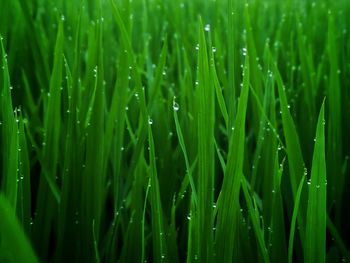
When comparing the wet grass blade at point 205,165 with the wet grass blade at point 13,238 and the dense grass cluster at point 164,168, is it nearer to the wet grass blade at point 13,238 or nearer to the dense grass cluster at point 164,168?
the dense grass cluster at point 164,168

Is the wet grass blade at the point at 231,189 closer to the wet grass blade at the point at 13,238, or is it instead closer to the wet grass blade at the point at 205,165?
the wet grass blade at the point at 205,165

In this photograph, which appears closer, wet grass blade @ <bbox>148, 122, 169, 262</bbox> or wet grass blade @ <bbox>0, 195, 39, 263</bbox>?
wet grass blade @ <bbox>0, 195, 39, 263</bbox>

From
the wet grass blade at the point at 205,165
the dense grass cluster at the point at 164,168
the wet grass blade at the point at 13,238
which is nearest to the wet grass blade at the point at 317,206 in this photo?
the dense grass cluster at the point at 164,168

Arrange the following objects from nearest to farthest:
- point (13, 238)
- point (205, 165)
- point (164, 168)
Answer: point (13, 238) → point (205, 165) → point (164, 168)

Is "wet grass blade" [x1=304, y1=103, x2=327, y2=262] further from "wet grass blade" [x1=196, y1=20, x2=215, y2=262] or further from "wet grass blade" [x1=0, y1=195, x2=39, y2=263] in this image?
"wet grass blade" [x1=0, y1=195, x2=39, y2=263]

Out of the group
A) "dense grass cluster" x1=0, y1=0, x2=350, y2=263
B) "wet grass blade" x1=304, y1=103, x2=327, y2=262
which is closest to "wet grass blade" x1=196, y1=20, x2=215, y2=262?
"dense grass cluster" x1=0, y1=0, x2=350, y2=263

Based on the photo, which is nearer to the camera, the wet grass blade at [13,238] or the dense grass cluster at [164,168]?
the wet grass blade at [13,238]

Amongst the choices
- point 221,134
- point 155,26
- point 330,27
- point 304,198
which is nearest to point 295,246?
point 304,198

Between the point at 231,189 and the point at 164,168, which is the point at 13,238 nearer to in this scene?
the point at 231,189

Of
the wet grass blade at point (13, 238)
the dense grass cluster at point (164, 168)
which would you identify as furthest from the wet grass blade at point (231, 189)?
the wet grass blade at point (13, 238)

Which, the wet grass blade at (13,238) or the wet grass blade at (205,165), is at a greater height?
the wet grass blade at (205,165)

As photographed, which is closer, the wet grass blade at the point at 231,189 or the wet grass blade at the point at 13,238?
the wet grass blade at the point at 13,238

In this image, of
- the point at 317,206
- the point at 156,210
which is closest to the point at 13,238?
the point at 156,210
